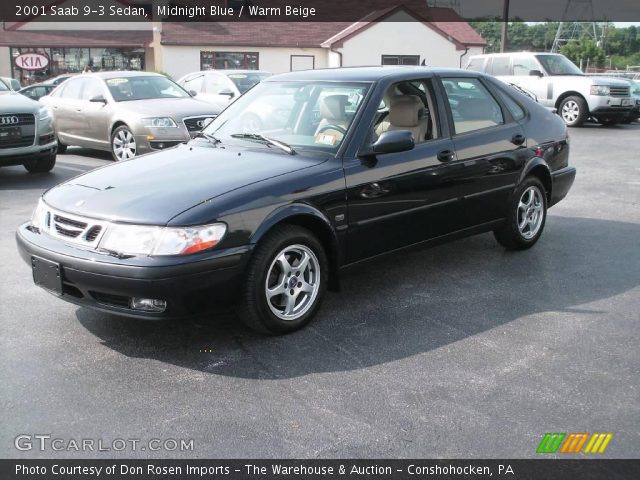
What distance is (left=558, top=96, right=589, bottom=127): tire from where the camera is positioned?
17641mm

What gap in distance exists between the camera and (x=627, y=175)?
10.6m

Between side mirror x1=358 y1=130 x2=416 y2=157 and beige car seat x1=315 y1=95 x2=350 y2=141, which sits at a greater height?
beige car seat x1=315 y1=95 x2=350 y2=141

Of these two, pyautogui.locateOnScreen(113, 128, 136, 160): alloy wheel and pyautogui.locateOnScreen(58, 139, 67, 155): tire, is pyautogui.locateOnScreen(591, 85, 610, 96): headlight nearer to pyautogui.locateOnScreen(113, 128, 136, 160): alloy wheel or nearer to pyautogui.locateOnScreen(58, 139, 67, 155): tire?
pyautogui.locateOnScreen(113, 128, 136, 160): alloy wheel

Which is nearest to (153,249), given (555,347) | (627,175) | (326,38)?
(555,347)

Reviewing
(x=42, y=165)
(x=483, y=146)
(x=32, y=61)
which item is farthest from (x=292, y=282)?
(x=32, y=61)

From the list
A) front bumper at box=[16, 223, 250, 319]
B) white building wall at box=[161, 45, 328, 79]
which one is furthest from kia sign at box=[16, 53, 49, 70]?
front bumper at box=[16, 223, 250, 319]

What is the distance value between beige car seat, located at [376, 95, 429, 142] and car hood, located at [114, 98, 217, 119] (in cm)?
619

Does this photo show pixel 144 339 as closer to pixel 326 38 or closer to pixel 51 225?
pixel 51 225

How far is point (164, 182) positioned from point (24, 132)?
6436 millimetres

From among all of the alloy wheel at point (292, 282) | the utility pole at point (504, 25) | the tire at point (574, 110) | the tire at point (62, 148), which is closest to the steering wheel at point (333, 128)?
the alloy wheel at point (292, 282)

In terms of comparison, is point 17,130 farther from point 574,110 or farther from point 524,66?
point 574,110

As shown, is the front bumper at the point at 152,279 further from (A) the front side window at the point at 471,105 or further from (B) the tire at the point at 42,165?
(B) the tire at the point at 42,165

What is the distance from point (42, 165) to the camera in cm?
1047
